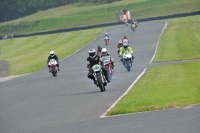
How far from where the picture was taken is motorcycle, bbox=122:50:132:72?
29525 millimetres

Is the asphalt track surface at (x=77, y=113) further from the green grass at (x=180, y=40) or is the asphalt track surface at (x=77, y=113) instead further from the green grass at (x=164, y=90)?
the green grass at (x=180, y=40)

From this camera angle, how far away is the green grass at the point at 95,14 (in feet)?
297

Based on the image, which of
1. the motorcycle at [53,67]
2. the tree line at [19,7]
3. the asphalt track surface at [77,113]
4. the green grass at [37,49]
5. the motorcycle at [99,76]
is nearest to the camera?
the asphalt track surface at [77,113]

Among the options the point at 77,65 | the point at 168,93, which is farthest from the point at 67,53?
the point at 168,93

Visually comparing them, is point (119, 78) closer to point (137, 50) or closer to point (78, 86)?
point (78, 86)

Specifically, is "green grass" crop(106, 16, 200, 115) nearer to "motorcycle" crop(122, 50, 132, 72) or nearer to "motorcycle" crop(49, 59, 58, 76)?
"motorcycle" crop(122, 50, 132, 72)

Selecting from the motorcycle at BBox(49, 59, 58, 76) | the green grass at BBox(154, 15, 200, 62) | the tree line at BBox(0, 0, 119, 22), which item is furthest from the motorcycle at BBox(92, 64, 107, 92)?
the tree line at BBox(0, 0, 119, 22)

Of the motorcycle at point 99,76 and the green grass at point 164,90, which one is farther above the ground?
the motorcycle at point 99,76

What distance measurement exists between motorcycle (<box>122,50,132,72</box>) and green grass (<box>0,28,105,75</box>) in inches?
437

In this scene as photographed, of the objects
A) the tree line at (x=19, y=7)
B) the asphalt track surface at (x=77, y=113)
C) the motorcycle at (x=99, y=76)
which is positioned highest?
the tree line at (x=19, y=7)

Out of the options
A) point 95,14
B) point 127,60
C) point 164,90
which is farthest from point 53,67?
point 95,14

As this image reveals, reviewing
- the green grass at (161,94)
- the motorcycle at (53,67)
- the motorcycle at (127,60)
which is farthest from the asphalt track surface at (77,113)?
the motorcycle at (53,67)

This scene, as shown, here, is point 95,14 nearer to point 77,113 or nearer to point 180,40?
point 180,40

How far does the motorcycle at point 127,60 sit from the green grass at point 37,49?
11.1 metres
